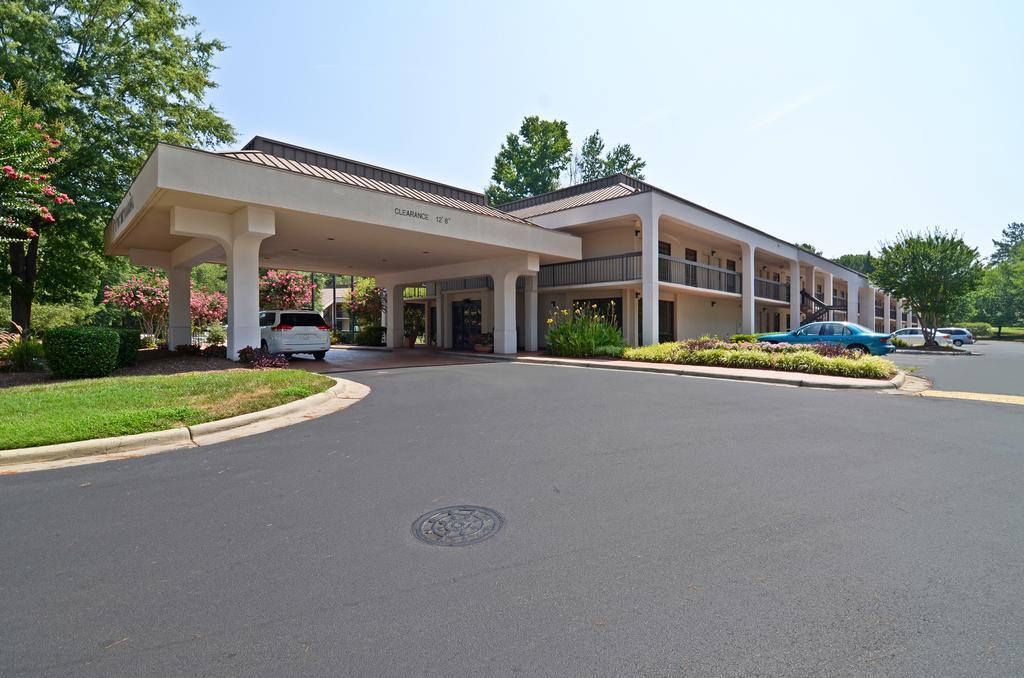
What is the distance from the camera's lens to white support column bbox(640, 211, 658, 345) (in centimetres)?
1900

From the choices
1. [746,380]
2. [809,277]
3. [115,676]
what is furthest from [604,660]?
[809,277]

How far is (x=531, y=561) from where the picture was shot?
121 inches

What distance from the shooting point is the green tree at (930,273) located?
91.2ft

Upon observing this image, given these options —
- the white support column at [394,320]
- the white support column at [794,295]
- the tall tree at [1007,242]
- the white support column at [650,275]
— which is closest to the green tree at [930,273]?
the white support column at [794,295]

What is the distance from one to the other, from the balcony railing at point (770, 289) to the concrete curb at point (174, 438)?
26.5 metres

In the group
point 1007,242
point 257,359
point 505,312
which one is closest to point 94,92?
point 257,359

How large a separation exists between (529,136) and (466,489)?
4985 cm

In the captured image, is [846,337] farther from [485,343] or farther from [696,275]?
[485,343]

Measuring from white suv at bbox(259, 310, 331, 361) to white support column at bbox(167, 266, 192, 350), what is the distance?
9.74 feet

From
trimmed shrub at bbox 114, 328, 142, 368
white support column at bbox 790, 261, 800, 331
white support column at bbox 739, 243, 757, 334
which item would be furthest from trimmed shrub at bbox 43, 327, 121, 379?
white support column at bbox 790, 261, 800, 331

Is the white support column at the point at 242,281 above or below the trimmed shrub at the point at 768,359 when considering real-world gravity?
above

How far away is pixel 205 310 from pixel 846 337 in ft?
105

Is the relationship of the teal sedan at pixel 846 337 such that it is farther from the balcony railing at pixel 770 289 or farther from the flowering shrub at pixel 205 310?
the flowering shrub at pixel 205 310

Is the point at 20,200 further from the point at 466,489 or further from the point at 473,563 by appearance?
the point at 473,563
